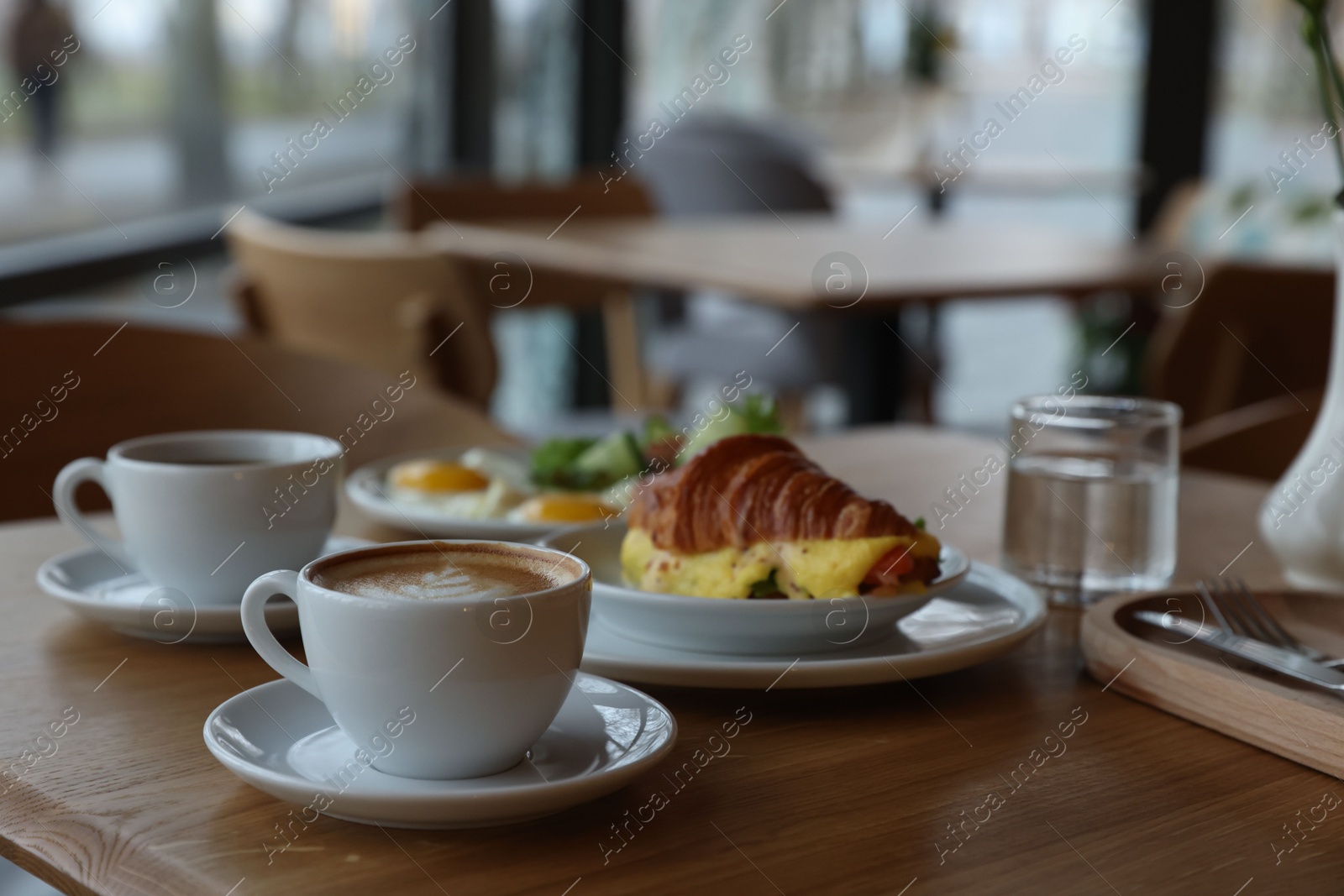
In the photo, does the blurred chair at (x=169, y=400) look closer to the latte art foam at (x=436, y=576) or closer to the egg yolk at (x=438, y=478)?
the egg yolk at (x=438, y=478)

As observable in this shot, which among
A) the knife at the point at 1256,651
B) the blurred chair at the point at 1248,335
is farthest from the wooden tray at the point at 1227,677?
the blurred chair at the point at 1248,335

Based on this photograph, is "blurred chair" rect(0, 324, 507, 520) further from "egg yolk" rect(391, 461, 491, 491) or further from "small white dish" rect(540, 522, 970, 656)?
"small white dish" rect(540, 522, 970, 656)

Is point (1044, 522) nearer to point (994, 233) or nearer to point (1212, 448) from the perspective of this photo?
point (1212, 448)

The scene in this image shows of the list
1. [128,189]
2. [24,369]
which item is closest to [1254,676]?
[24,369]

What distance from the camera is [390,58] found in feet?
13.6

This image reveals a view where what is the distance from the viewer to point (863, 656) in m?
0.73

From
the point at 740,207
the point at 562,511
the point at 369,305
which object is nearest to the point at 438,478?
the point at 562,511

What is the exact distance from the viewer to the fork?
76 cm

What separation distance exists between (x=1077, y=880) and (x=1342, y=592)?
395mm

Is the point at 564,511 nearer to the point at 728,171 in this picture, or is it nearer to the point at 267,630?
the point at 267,630

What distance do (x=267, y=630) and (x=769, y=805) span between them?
8.5 inches

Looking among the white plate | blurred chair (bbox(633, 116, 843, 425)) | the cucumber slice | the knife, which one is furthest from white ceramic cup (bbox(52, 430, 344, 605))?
blurred chair (bbox(633, 116, 843, 425))

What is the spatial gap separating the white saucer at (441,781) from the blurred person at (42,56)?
257 cm

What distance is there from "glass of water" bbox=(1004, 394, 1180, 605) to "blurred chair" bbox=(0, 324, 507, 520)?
2.20 feet
